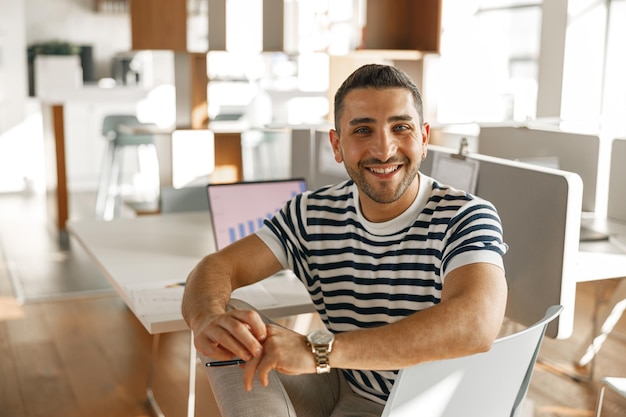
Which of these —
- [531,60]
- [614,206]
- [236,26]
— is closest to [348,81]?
[614,206]

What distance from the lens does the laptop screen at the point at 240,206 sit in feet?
7.99

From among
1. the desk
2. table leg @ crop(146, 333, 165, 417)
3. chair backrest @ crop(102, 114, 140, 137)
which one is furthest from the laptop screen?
chair backrest @ crop(102, 114, 140, 137)

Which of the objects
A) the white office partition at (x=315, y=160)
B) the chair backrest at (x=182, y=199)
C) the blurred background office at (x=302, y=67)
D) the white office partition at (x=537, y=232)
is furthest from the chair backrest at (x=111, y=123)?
the white office partition at (x=537, y=232)

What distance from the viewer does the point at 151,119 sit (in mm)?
7961

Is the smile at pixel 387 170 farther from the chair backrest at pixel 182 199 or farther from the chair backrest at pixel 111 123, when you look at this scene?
the chair backrest at pixel 111 123

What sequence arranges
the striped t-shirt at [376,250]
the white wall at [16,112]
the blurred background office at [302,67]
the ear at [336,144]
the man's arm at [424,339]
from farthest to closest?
the white wall at [16,112]
the blurred background office at [302,67]
the ear at [336,144]
the striped t-shirt at [376,250]
the man's arm at [424,339]

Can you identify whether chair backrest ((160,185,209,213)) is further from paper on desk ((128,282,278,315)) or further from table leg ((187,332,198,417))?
paper on desk ((128,282,278,315))

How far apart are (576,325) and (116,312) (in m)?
Answer: 2.32

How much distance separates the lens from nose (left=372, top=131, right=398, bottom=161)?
160 cm

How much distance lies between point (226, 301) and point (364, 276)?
31cm

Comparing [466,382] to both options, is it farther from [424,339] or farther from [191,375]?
[191,375]

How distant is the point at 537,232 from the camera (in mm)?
2020

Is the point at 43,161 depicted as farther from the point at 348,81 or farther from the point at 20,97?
the point at 348,81

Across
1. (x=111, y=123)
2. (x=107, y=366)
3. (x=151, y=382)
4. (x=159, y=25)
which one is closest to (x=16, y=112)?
(x=111, y=123)
